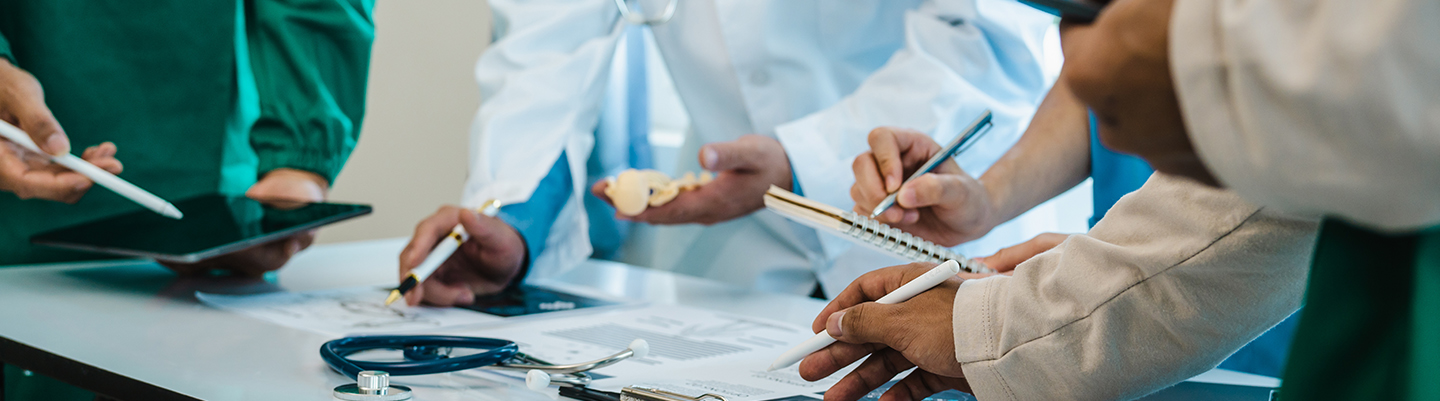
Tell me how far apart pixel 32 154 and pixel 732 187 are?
0.83 metres

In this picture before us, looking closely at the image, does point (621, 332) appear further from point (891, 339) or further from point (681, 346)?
point (891, 339)

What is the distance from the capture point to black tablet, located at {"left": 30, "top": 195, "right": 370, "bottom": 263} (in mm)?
956

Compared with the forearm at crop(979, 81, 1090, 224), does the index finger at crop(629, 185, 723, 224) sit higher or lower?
higher

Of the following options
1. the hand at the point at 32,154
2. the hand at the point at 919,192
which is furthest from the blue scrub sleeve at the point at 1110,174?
the hand at the point at 32,154

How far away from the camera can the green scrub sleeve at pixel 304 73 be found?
4.34ft

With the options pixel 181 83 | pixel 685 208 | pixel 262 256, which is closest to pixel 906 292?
pixel 685 208

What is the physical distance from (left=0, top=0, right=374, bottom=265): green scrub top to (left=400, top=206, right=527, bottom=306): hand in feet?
1.12

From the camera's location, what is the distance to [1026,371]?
513 mm

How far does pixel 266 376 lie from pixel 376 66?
1.90m

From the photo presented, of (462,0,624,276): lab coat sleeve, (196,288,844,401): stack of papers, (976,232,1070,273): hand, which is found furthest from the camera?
(462,0,624,276): lab coat sleeve

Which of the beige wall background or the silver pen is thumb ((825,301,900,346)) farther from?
the beige wall background

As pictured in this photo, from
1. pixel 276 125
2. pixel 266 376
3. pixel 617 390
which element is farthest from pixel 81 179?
pixel 617 390

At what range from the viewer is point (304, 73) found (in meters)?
1.35

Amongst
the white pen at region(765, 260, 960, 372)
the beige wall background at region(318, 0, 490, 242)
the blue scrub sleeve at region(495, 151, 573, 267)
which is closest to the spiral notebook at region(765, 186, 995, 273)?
the white pen at region(765, 260, 960, 372)
